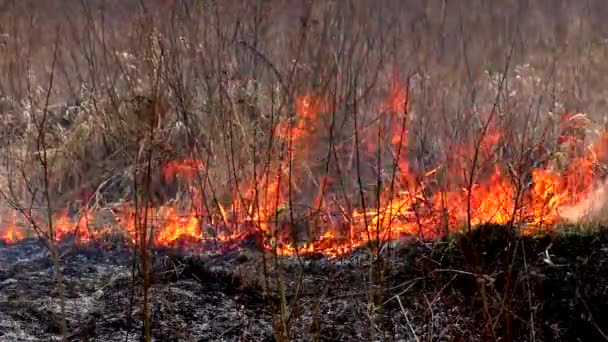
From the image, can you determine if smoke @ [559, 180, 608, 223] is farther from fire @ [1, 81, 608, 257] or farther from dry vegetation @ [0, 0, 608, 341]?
dry vegetation @ [0, 0, 608, 341]

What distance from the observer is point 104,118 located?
6938mm

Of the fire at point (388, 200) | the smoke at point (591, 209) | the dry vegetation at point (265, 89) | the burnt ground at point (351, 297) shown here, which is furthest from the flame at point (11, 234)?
the smoke at point (591, 209)

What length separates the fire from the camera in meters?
4.57

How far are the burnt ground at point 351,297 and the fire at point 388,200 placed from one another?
0.23 m

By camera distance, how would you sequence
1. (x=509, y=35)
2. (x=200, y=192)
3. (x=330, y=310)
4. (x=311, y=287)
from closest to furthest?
(x=330, y=310), (x=311, y=287), (x=200, y=192), (x=509, y=35)

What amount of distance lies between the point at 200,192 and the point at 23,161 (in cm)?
174

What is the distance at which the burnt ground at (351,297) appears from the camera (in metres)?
3.70

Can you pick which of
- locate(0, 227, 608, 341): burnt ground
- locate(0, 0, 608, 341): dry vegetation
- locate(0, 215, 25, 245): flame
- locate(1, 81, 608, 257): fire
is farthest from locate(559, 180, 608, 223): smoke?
locate(0, 215, 25, 245): flame

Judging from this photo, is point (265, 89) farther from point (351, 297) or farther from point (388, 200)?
point (351, 297)

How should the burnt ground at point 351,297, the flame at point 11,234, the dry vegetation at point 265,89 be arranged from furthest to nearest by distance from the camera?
the dry vegetation at point 265,89, the flame at point 11,234, the burnt ground at point 351,297

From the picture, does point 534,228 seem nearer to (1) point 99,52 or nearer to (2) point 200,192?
(2) point 200,192

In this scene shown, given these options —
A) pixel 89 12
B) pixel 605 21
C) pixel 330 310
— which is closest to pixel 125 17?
pixel 89 12

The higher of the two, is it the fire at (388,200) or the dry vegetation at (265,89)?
the dry vegetation at (265,89)

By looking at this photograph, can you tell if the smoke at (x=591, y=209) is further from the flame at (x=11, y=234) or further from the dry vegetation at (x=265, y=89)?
the flame at (x=11, y=234)
